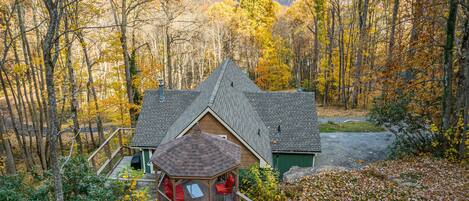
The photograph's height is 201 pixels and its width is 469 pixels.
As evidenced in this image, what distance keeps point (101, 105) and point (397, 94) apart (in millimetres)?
16836

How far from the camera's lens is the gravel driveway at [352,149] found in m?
16.6

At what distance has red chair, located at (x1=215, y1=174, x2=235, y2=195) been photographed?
9.09 m

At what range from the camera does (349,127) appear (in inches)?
873

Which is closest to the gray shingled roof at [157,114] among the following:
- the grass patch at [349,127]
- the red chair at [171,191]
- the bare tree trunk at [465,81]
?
the red chair at [171,191]

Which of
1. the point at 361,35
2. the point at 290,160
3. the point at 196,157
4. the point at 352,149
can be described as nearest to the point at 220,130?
the point at 290,160

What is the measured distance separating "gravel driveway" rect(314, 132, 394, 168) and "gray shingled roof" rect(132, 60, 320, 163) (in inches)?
90.4

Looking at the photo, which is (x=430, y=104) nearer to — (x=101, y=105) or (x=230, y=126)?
(x=230, y=126)

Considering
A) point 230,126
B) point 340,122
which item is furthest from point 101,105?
point 340,122

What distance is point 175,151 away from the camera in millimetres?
8297

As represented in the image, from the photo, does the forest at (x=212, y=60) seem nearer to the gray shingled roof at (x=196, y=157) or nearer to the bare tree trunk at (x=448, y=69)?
the bare tree trunk at (x=448, y=69)

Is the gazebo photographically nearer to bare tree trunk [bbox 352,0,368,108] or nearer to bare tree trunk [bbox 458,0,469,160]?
bare tree trunk [bbox 458,0,469,160]

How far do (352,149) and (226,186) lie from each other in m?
11.5

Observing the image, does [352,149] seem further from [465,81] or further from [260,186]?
[260,186]

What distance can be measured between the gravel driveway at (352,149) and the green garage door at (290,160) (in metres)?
0.70
